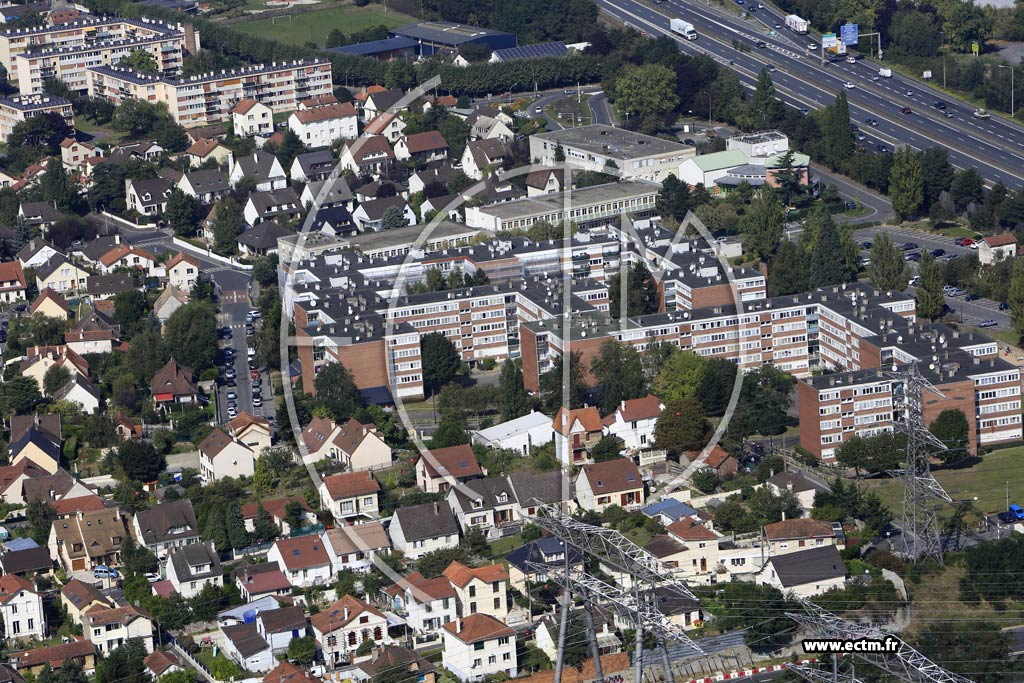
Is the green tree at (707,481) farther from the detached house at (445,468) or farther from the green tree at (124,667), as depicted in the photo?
the green tree at (124,667)

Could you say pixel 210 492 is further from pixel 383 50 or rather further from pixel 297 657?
pixel 383 50

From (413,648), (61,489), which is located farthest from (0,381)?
(413,648)

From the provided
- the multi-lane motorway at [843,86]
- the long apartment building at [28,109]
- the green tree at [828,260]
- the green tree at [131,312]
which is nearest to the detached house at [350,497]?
the green tree at [131,312]

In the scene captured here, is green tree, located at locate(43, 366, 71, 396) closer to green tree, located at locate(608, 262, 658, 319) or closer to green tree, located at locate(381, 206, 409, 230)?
green tree, located at locate(608, 262, 658, 319)

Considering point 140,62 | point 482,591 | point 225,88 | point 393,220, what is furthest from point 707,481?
point 140,62

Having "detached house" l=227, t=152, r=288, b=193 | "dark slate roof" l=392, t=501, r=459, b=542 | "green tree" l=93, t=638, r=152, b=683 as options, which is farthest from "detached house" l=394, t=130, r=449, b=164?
"green tree" l=93, t=638, r=152, b=683

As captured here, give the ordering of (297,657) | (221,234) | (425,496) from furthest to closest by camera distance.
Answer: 1. (221,234)
2. (425,496)
3. (297,657)
